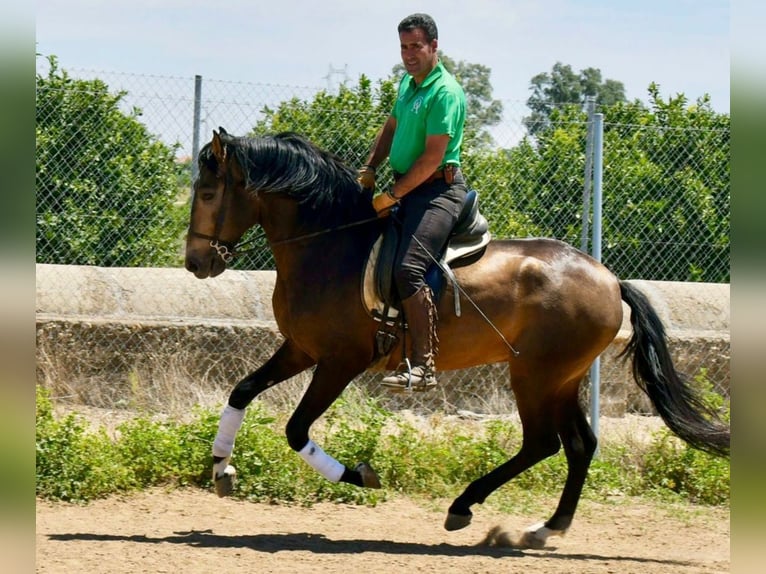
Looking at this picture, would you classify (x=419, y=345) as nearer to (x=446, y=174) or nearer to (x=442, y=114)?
(x=446, y=174)

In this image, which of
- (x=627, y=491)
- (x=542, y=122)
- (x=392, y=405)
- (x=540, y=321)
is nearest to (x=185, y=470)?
(x=392, y=405)

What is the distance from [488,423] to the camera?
29.4ft

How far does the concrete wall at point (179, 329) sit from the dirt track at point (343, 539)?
165 centimetres

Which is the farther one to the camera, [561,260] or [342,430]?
[342,430]

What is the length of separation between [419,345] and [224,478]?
1.61 metres

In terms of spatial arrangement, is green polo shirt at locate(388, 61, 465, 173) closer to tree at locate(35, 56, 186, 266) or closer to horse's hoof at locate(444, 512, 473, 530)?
horse's hoof at locate(444, 512, 473, 530)

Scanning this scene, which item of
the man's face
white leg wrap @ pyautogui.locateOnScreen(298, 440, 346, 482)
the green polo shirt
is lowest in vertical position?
white leg wrap @ pyautogui.locateOnScreen(298, 440, 346, 482)

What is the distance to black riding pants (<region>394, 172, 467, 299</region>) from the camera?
6375 millimetres

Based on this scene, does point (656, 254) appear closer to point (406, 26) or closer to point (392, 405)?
point (392, 405)

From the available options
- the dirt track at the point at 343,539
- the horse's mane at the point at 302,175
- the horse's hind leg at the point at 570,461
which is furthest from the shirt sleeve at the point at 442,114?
the dirt track at the point at 343,539

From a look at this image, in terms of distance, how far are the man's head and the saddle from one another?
35.6 inches

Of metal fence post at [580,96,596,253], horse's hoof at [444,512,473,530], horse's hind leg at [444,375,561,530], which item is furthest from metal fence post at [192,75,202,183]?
horse's hoof at [444,512,473,530]
